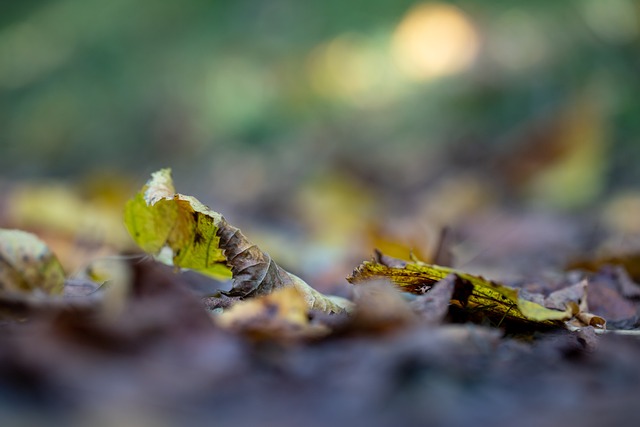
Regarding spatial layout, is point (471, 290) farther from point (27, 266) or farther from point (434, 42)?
point (434, 42)

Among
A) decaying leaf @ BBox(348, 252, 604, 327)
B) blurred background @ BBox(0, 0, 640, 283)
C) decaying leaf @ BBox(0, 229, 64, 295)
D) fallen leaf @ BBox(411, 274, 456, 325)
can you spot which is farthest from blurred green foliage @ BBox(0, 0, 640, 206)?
decaying leaf @ BBox(0, 229, 64, 295)

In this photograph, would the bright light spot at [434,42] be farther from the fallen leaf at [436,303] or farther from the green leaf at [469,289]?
the fallen leaf at [436,303]

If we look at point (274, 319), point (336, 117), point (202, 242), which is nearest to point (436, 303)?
point (274, 319)

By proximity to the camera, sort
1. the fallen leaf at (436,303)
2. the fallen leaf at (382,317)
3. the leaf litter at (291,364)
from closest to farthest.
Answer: the leaf litter at (291,364), the fallen leaf at (382,317), the fallen leaf at (436,303)

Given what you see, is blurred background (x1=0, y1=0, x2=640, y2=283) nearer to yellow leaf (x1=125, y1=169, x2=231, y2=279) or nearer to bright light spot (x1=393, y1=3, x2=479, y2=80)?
bright light spot (x1=393, y1=3, x2=479, y2=80)

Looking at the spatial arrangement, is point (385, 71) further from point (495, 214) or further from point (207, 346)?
point (207, 346)

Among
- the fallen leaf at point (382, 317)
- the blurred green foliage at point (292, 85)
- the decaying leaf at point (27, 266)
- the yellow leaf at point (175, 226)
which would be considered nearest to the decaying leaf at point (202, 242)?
the yellow leaf at point (175, 226)
